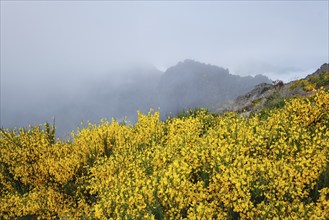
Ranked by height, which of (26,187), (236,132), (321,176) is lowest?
(321,176)

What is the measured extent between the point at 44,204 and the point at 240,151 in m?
4.89

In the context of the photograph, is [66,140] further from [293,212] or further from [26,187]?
[293,212]

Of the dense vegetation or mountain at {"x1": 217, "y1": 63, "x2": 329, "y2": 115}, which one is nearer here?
the dense vegetation

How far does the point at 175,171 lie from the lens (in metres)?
6.44

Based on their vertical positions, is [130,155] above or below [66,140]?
below

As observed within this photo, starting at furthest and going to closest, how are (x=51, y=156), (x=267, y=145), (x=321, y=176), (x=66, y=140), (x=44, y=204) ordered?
(x=66, y=140) → (x=51, y=156) → (x=44, y=204) → (x=267, y=145) → (x=321, y=176)

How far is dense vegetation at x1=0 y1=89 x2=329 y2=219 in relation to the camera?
607cm

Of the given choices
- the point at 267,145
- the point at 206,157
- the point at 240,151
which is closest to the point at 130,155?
the point at 206,157

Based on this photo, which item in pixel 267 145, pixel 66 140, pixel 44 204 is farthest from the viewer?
pixel 66 140

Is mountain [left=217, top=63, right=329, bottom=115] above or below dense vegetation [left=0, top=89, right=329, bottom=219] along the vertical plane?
above

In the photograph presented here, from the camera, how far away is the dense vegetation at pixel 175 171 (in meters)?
6.07

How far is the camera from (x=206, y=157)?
23.9 ft

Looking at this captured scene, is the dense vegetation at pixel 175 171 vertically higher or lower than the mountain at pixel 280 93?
lower

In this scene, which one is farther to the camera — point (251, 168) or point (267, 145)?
point (267, 145)
